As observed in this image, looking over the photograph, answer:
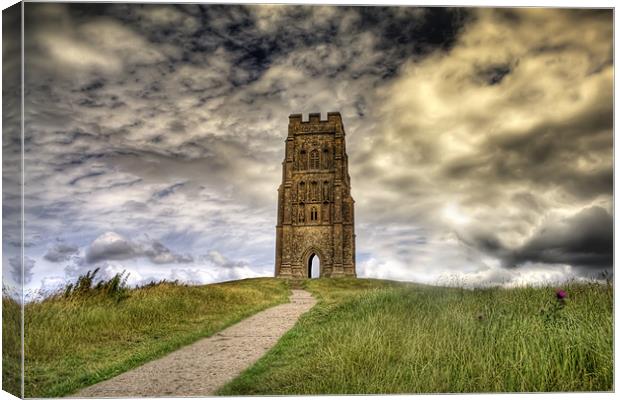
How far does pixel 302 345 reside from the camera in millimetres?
7469

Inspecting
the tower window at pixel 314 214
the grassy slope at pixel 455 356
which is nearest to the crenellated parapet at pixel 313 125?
the tower window at pixel 314 214

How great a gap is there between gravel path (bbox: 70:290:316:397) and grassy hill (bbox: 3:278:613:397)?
0.23 metres

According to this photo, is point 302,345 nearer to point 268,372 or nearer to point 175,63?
point 268,372

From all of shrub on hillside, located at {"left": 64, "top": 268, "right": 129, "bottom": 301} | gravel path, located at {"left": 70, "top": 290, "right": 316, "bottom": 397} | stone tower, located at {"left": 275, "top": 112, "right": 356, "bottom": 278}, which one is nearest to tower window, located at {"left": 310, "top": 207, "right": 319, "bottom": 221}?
stone tower, located at {"left": 275, "top": 112, "right": 356, "bottom": 278}

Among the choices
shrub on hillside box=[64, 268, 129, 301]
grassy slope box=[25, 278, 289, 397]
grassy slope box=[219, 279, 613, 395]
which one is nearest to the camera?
grassy slope box=[219, 279, 613, 395]

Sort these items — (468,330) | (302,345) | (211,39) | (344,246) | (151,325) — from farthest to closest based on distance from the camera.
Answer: (344,246) → (151,325) → (211,39) → (302,345) → (468,330)

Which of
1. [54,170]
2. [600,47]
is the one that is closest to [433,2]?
[600,47]

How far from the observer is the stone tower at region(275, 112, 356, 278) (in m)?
37.6

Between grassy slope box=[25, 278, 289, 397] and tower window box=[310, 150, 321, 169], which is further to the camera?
tower window box=[310, 150, 321, 169]

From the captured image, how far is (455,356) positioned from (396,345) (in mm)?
820

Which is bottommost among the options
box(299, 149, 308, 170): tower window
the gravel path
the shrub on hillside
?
the gravel path

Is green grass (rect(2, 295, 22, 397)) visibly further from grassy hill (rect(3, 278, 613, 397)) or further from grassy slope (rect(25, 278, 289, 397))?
grassy slope (rect(25, 278, 289, 397))

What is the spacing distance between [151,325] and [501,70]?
308 inches

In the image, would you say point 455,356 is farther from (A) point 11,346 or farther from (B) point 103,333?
(B) point 103,333
